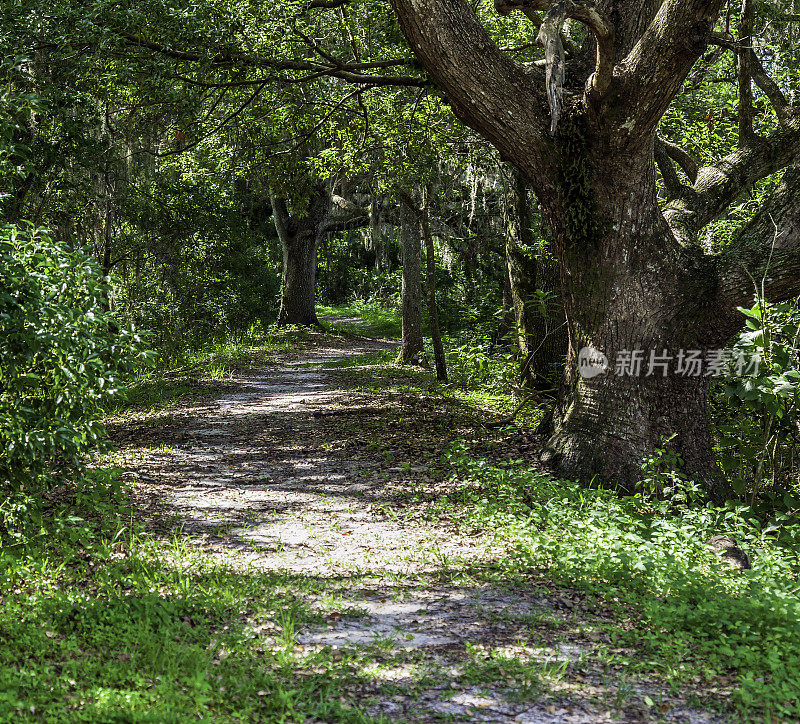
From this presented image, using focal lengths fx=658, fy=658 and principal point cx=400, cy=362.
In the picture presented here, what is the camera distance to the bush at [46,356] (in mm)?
3467

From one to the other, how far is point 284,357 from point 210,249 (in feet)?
9.94

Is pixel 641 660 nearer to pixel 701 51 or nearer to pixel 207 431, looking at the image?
pixel 701 51

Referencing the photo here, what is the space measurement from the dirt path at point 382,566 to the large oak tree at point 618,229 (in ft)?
5.87

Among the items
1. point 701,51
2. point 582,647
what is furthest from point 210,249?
point 582,647

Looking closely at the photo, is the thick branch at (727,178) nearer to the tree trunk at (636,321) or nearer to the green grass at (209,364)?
the tree trunk at (636,321)

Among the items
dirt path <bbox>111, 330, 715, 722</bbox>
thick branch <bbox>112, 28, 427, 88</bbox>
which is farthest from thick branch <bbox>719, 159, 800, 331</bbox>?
thick branch <bbox>112, 28, 427, 88</bbox>

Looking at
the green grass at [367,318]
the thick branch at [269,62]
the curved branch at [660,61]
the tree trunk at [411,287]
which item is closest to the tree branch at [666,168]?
the curved branch at [660,61]

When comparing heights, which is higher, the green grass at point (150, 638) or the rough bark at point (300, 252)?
the rough bark at point (300, 252)

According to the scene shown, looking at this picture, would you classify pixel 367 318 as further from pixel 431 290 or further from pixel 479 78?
pixel 479 78

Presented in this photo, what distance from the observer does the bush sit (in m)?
3.47

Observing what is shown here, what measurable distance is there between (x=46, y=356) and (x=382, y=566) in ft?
7.78

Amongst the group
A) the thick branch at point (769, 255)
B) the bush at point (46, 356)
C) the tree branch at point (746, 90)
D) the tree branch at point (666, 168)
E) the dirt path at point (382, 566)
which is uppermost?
the tree branch at point (746, 90)

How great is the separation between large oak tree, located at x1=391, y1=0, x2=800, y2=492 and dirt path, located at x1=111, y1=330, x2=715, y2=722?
5.87 ft

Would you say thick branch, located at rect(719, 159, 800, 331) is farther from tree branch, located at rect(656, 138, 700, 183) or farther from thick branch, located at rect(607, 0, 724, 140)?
tree branch, located at rect(656, 138, 700, 183)
